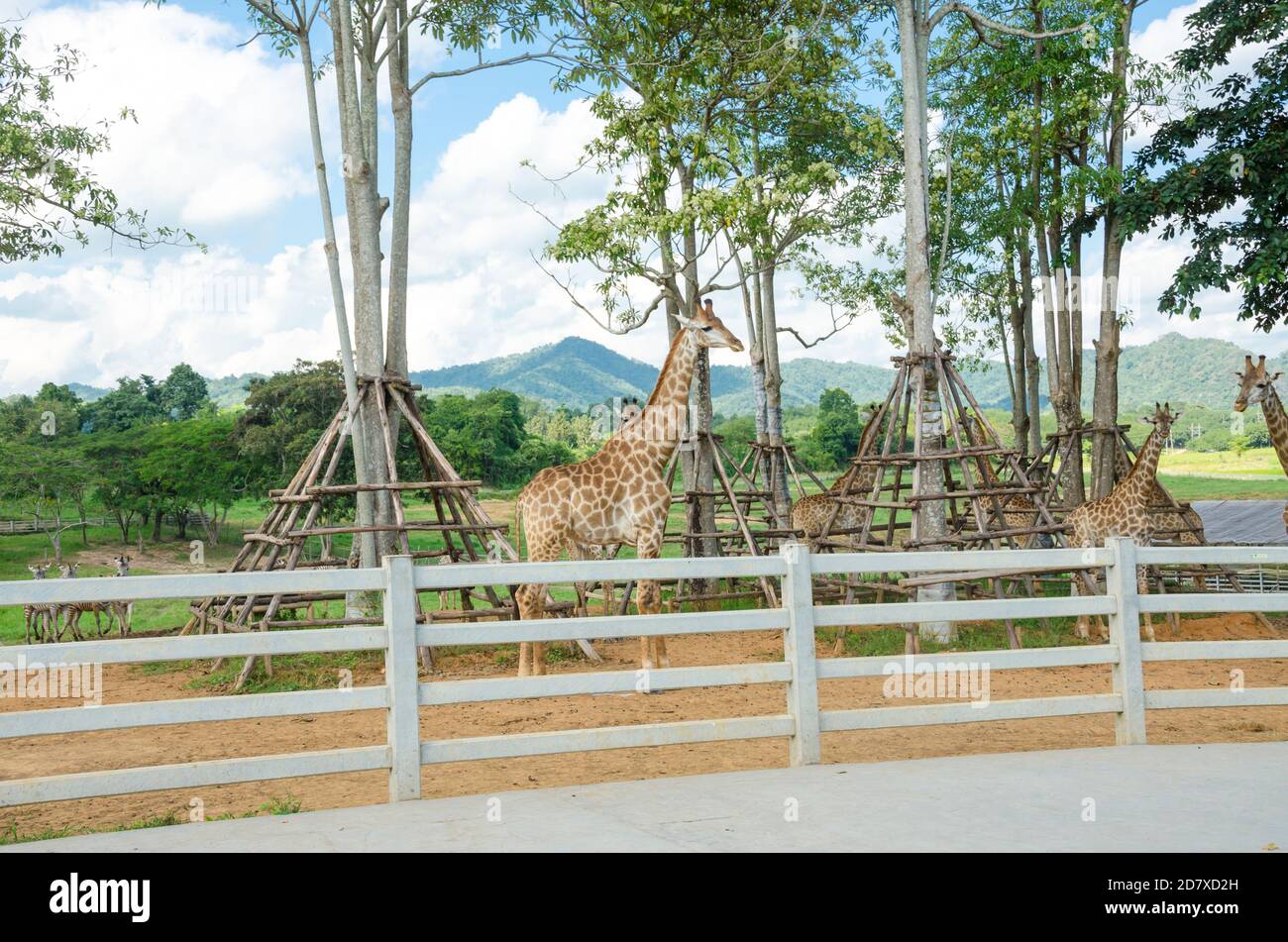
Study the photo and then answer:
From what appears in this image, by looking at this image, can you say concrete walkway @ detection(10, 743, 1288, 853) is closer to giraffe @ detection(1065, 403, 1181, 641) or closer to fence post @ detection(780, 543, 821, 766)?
fence post @ detection(780, 543, 821, 766)

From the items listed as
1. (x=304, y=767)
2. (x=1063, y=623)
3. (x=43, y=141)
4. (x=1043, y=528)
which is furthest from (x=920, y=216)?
(x=43, y=141)

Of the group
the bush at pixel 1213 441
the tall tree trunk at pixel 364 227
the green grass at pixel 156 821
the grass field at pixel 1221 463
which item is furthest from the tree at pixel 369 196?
the bush at pixel 1213 441

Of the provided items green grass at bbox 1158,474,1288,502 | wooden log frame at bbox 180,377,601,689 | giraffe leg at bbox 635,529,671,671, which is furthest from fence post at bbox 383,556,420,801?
green grass at bbox 1158,474,1288,502

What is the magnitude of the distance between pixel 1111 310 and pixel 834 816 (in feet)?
56.6

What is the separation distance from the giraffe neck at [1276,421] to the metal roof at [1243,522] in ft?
11.4

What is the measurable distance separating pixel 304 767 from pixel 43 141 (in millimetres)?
18290

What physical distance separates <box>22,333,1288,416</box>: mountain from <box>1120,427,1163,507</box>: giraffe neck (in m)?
103

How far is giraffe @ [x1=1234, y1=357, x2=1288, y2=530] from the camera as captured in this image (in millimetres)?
16319

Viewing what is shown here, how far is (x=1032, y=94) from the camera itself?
23281 millimetres

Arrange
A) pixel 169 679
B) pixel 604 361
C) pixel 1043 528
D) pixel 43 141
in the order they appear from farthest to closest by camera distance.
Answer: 1. pixel 604 361
2. pixel 43 141
3. pixel 1043 528
4. pixel 169 679

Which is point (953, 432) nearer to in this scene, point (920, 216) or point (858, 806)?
point (920, 216)

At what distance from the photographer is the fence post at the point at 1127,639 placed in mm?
7316

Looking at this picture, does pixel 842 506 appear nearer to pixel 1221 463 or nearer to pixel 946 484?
pixel 946 484

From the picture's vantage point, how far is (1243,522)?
23.8 metres
